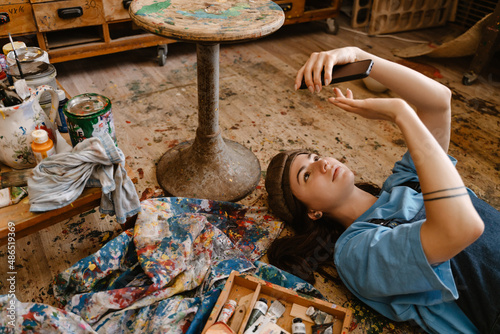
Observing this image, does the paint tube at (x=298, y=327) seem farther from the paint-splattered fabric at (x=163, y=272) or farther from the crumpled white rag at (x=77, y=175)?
the crumpled white rag at (x=77, y=175)

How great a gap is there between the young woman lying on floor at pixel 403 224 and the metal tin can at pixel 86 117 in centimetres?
65

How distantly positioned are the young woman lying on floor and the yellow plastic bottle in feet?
2.60

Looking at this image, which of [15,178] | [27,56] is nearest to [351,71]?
[15,178]

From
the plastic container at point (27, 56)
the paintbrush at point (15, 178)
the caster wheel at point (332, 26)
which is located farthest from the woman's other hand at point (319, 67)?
the caster wheel at point (332, 26)

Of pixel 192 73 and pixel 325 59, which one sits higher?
pixel 325 59

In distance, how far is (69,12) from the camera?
223 centimetres

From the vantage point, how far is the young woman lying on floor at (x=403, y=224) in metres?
0.99

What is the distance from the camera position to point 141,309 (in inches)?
47.5

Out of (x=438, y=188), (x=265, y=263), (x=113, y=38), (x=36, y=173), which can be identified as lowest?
(x=265, y=263)

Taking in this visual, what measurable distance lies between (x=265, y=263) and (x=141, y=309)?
47cm

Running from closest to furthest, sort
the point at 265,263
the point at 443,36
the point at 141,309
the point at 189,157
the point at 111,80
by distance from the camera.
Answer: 1. the point at 141,309
2. the point at 265,263
3. the point at 189,157
4. the point at 111,80
5. the point at 443,36

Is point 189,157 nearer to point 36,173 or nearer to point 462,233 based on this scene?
point 36,173

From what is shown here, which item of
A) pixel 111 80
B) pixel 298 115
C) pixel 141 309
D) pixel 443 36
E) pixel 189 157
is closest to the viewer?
pixel 141 309

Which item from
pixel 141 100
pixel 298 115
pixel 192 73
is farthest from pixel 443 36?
pixel 141 100
